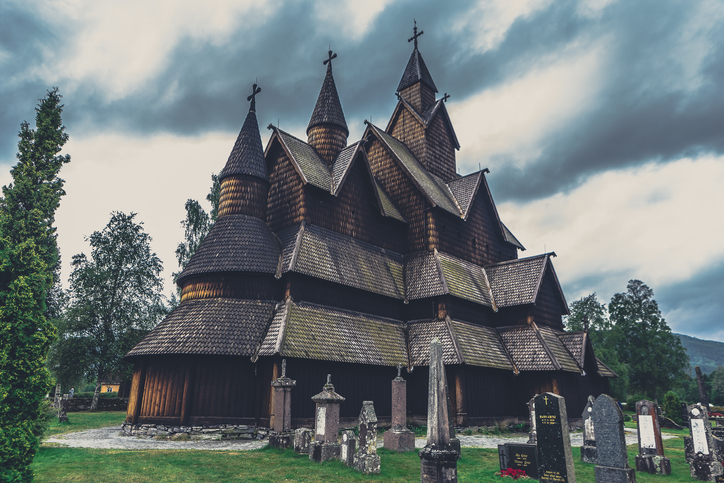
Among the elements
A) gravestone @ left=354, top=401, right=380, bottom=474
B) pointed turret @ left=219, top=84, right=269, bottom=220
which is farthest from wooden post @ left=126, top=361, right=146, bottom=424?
gravestone @ left=354, top=401, right=380, bottom=474

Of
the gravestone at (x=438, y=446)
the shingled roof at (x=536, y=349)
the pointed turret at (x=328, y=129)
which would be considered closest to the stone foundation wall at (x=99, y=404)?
the pointed turret at (x=328, y=129)

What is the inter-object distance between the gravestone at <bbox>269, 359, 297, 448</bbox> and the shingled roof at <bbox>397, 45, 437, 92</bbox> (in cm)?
2338

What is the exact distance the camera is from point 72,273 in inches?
1261

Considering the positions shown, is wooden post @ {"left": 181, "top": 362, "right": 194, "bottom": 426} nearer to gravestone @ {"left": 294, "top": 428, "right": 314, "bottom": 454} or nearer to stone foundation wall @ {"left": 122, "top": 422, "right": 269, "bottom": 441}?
stone foundation wall @ {"left": 122, "top": 422, "right": 269, "bottom": 441}

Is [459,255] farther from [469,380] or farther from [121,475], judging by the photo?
[121,475]

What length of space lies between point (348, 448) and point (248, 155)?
14.7 metres

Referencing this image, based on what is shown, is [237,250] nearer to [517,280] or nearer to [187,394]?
[187,394]

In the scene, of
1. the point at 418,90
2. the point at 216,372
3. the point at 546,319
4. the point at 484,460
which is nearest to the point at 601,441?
the point at 484,460

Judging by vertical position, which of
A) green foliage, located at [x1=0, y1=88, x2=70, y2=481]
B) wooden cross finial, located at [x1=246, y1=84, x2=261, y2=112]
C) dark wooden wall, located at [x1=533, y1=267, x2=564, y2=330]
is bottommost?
green foliage, located at [x1=0, y1=88, x2=70, y2=481]

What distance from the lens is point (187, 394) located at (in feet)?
52.2

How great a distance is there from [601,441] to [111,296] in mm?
32280

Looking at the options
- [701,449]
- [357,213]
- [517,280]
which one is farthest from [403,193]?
[701,449]

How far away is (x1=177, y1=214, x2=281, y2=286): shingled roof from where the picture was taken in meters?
18.2

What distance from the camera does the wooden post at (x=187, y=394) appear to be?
15.7m
